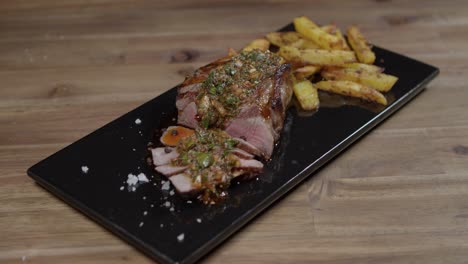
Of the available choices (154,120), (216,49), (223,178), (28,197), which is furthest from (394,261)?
(216,49)

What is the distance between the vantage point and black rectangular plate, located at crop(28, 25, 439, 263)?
3307 mm

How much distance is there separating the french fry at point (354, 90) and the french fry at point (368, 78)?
0.09m

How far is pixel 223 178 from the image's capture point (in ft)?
11.5

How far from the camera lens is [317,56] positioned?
15.0ft

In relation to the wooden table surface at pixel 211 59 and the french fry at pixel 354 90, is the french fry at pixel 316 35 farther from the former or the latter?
the wooden table surface at pixel 211 59

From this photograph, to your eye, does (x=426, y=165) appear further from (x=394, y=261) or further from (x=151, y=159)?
(x=151, y=159)

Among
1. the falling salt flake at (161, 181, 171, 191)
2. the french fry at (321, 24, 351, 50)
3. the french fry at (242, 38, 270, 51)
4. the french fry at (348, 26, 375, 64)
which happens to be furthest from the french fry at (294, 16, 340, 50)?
the falling salt flake at (161, 181, 171, 191)

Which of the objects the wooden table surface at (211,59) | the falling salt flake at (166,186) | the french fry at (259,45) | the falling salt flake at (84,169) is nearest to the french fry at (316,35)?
the french fry at (259,45)

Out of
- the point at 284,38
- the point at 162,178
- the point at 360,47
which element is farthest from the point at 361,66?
the point at 162,178

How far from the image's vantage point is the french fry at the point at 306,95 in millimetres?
4367

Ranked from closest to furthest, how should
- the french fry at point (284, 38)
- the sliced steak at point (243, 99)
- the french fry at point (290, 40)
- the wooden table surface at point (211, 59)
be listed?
the wooden table surface at point (211, 59)
the sliced steak at point (243, 99)
the french fry at point (290, 40)
the french fry at point (284, 38)

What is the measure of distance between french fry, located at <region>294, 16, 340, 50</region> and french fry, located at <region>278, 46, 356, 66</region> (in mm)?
207

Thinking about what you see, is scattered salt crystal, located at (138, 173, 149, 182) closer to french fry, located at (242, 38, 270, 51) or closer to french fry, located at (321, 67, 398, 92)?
french fry, located at (242, 38, 270, 51)

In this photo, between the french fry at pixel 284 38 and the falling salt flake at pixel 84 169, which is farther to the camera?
the french fry at pixel 284 38
